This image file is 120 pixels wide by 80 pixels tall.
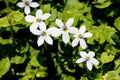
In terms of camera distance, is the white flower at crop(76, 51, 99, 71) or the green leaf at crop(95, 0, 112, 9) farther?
the green leaf at crop(95, 0, 112, 9)

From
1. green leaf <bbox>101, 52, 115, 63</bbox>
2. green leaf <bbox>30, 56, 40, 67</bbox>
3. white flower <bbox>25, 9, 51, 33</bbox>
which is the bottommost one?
green leaf <bbox>30, 56, 40, 67</bbox>

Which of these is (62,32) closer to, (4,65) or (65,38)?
(65,38)

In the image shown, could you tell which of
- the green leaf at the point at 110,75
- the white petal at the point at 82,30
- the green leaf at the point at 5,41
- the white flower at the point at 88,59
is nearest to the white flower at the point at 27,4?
the green leaf at the point at 5,41

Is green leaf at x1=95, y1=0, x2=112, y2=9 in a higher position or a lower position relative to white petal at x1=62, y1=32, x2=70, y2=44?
higher

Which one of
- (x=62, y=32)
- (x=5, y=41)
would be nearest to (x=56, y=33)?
(x=62, y=32)

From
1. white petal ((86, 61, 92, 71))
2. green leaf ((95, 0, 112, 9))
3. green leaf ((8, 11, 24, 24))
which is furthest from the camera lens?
green leaf ((95, 0, 112, 9))

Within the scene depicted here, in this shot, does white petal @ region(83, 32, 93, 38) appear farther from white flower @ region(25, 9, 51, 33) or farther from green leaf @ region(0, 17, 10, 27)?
green leaf @ region(0, 17, 10, 27)

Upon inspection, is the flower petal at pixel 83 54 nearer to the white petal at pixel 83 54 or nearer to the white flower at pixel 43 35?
the white petal at pixel 83 54

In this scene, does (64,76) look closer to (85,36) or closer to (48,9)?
(85,36)

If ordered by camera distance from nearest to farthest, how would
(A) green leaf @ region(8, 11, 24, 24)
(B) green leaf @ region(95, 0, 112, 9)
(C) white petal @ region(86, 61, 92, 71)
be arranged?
(C) white petal @ region(86, 61, 92, 71)
(A) green leaf @ region(8, 11, 24, 24)
(B) green leaf @ region(95, 0, 112, 9)

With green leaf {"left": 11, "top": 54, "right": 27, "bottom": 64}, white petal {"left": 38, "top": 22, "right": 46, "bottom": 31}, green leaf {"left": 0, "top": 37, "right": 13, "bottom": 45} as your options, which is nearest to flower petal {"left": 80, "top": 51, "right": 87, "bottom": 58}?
white petal {"left": 38, "top": 22, "right": 46, "bottom": 31}
